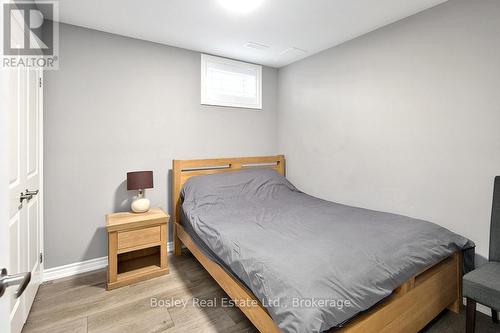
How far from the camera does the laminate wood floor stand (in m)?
1.74

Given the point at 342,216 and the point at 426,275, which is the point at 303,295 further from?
the point at 342,216

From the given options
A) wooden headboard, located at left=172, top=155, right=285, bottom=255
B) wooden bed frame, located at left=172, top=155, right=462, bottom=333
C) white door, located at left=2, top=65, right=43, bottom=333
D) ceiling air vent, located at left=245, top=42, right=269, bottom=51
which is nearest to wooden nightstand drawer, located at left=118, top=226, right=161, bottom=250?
wooden bed frame, located at left=172, top=155, right=462, bottom=333

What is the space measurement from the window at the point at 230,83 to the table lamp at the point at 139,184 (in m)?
1.17

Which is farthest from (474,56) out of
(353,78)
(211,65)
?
(211,65)

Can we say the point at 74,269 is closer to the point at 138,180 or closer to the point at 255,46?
the point at 138,180

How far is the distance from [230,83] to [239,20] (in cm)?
106

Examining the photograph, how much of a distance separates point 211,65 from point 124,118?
124 centimetres

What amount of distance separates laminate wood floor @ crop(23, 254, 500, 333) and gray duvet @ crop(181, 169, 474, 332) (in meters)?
0.44

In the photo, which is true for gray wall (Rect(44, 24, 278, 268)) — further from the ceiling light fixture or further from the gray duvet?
Answer: the ceiling light fixture

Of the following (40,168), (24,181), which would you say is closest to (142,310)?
(24,181)

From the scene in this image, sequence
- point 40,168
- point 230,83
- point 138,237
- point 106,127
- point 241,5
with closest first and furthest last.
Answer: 1. point 241,5
2. point 40,168
3. point 138,237
4. point 106,127
5. point 230,83

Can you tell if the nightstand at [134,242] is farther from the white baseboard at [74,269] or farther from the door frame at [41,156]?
the door frame at [41,156]

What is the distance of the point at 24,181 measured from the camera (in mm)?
1679

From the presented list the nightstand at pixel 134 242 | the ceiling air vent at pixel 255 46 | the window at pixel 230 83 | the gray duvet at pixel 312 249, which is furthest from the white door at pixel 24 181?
the ceiling air vent at pixel 255 46
